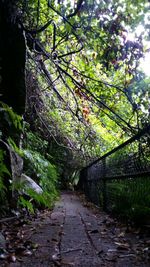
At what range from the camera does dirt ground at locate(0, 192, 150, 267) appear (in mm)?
2455

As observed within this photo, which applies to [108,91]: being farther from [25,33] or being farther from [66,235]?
[66,235]

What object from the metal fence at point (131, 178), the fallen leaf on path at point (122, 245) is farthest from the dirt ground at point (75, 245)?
the metal fence at point (131, 178)

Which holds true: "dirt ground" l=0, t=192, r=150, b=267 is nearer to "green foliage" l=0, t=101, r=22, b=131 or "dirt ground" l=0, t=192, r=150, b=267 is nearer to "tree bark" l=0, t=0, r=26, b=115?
"green foliage" l=0, t=101, r=22, b=131

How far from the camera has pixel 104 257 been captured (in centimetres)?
260

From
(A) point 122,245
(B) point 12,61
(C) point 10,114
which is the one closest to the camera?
(A) point 122,245

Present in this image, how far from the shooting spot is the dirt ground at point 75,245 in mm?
2455

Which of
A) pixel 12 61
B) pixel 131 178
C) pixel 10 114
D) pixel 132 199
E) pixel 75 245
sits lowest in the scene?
pixel 75 245

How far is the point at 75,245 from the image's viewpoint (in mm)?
3023

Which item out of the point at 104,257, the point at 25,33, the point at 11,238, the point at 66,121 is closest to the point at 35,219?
the point at 11,238

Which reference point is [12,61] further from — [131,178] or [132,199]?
[132,199]

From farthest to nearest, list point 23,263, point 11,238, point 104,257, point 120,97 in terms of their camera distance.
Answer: point 120,97 → point 11,238 → point 104,257 → point 23,263

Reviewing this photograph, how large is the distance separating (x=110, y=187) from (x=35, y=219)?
1.75 meters

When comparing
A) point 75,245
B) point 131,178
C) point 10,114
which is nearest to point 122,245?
point 75,245

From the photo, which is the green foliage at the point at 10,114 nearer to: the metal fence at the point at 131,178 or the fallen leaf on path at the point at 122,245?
the metal fence at the point at 131,178
